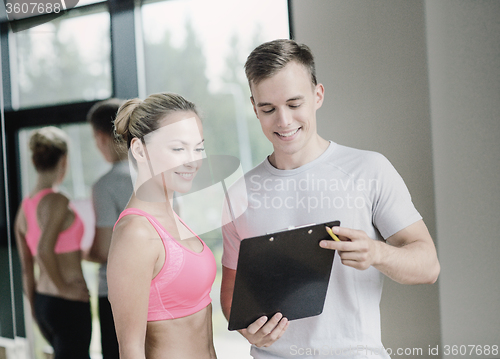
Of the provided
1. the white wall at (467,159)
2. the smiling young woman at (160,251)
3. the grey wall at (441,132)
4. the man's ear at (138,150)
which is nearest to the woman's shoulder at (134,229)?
the smiling young woman at (160,251)

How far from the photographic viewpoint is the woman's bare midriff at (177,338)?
716 millimetres

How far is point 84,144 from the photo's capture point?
1.05 m

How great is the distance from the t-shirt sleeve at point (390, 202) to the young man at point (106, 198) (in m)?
0.59

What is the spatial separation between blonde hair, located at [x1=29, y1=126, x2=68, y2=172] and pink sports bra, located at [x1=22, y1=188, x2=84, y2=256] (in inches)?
2.8

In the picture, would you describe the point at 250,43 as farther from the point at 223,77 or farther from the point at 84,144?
the point at 84,144

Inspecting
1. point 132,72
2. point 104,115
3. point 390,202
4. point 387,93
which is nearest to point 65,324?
point 104,115

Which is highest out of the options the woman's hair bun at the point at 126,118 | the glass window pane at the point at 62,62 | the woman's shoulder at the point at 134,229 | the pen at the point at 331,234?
the glass window pane at the point at 62,62

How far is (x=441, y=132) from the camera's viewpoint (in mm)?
792

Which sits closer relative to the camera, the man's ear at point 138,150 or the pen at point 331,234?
the pen at point 331,234

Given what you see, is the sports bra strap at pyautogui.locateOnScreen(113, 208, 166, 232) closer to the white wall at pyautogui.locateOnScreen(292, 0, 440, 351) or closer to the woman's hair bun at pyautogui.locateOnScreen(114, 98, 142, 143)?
the woman's hair bun at pyautogui.locateOnScreen(114, 98, 142, 143)

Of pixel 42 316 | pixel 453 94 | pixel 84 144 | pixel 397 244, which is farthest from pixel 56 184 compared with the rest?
pixel 453 94

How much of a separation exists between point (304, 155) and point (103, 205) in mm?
565

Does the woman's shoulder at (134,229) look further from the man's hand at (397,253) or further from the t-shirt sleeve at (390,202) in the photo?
the t-shirt sleeve at (390,202)

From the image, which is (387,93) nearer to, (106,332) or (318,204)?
(318,204)
